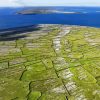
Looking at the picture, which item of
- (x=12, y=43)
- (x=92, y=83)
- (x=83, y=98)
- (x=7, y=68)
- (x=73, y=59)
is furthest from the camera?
(x=12, y=43)

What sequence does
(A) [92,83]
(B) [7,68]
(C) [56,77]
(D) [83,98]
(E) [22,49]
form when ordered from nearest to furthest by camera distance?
(D) [83,98] < (A) [92,83] < (C) [56,77] < (B) [7,68] < (E) [22,49]

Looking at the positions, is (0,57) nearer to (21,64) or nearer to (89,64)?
(21,64)

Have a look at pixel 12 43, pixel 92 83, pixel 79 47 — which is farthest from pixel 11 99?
pixel 12 43

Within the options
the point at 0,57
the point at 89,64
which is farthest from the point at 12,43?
the point at 89,64

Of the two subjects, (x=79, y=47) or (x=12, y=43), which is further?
(x=12, y=43)

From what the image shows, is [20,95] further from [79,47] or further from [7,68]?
[79,47]

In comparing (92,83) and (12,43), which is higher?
(92,83)
